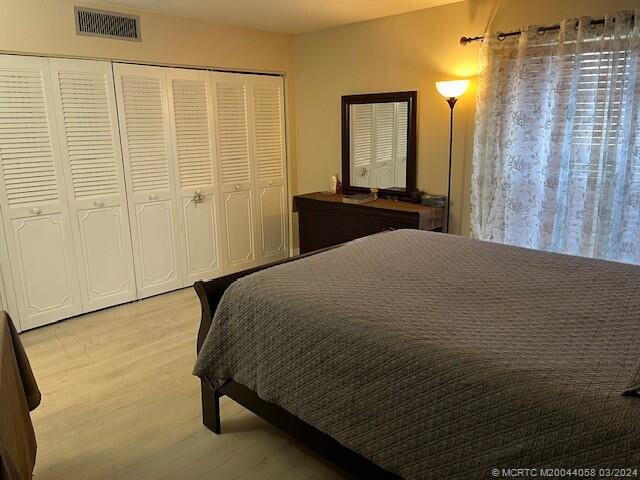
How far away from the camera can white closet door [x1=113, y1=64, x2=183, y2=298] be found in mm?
Result: 3748

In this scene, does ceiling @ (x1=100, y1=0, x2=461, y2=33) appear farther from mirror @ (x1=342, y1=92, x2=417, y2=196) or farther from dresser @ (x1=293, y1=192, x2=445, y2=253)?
dresser @ (x1=293, y1=192, x2=445, y2=253)

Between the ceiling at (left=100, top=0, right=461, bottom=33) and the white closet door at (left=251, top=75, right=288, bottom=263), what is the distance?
654 mm

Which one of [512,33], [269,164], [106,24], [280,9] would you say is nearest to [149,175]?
[106,24]

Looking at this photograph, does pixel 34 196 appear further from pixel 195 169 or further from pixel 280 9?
pixel 280 9

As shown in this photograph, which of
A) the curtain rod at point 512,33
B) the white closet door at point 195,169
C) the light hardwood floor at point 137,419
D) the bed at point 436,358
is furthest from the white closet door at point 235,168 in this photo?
the bed at point 436,358

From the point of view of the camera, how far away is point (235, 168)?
4523mm

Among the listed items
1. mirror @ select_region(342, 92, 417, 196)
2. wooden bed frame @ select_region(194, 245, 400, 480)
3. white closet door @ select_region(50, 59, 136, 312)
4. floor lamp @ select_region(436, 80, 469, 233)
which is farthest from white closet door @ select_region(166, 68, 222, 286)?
wooden bed frame @ select_region(194, 245, 400, 480)

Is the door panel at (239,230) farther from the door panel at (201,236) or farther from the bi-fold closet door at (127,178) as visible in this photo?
the door panel at (201,236)

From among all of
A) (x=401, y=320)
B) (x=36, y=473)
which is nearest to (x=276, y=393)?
(x=401, y=320)

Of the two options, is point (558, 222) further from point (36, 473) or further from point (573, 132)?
point (36, 473)

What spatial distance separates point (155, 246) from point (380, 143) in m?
2.18

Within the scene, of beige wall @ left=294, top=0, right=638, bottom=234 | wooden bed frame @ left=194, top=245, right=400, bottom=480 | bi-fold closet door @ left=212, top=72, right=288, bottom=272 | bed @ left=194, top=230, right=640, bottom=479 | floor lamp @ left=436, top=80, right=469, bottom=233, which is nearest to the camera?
bed @ left=194, top=230, right=640, bottom=479

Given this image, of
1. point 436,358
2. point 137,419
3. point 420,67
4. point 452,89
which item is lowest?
point 137,419

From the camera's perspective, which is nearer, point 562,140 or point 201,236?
point 562,140
